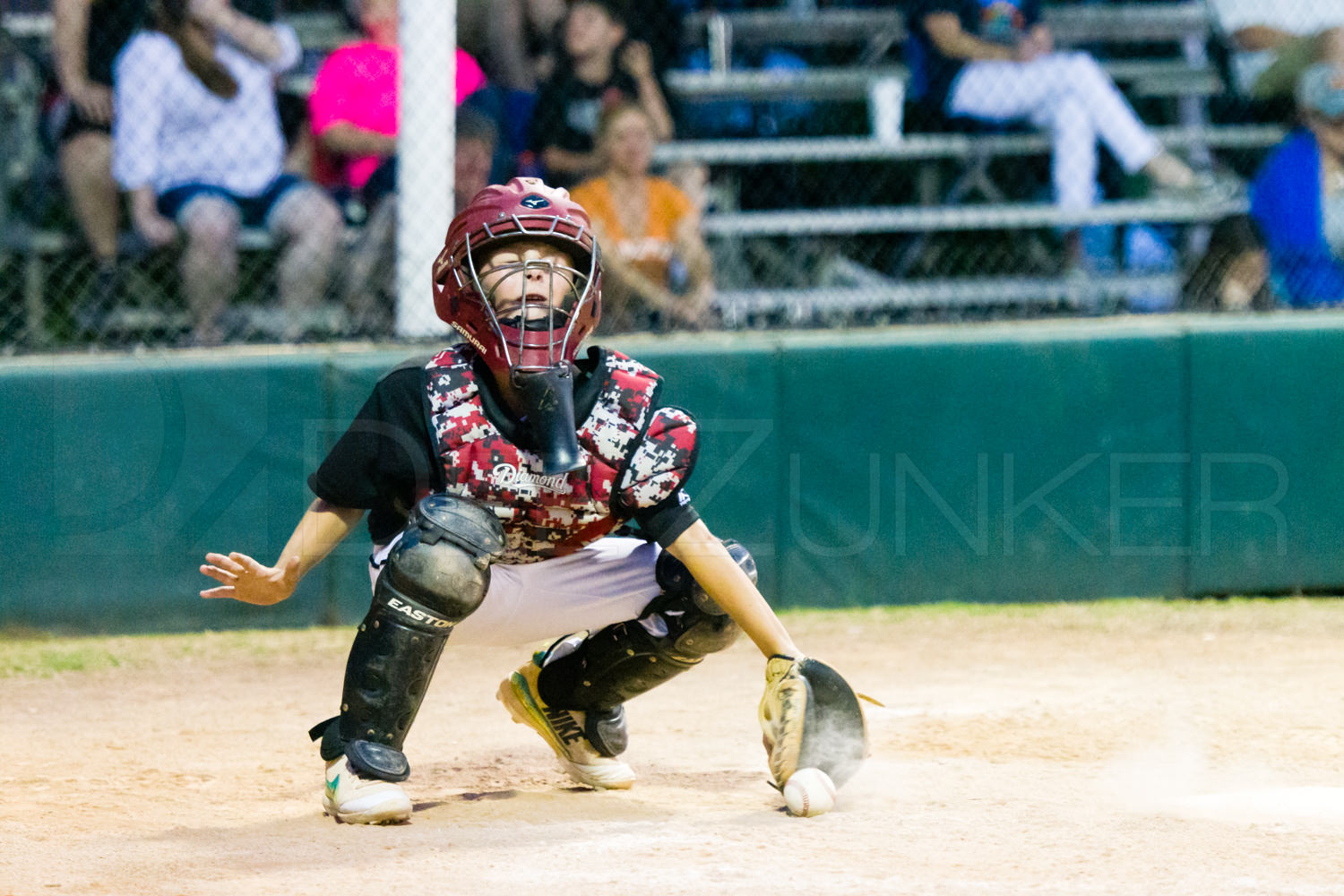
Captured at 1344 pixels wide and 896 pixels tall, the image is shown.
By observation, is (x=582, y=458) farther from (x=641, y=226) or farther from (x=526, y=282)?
(x=641, y=226)

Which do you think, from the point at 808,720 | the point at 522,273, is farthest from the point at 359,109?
the point at 808,720

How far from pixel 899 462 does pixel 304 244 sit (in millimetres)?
2440

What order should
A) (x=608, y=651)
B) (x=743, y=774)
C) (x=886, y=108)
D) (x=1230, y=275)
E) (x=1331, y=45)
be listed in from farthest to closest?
(x=886, y=108), (x=1331, y=45), (x=1230, y=275), (x=743, y=774), (x=608, y=651)

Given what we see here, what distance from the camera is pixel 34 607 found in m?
5.23

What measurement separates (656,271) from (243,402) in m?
1.84

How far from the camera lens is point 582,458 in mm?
3051

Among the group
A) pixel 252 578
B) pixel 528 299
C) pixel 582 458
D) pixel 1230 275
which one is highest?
pixel 528 299

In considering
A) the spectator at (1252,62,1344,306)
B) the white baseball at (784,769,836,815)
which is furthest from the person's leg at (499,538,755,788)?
the spectator at (1252,62,1344,306)

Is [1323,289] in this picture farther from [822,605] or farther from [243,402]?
[243,402]

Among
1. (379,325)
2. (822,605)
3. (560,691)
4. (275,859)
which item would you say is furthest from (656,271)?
(275,859)

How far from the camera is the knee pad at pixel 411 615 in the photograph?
292 cm

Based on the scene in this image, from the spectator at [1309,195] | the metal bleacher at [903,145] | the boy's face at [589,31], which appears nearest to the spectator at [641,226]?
the metal bleacher at [903,145]

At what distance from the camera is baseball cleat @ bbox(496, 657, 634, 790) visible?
3455 mm

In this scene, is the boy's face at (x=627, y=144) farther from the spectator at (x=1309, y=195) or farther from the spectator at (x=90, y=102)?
the spectator at (x=1309, y=195)
